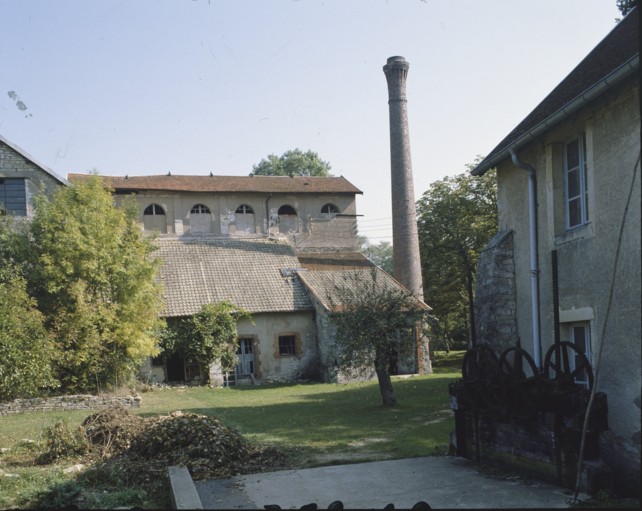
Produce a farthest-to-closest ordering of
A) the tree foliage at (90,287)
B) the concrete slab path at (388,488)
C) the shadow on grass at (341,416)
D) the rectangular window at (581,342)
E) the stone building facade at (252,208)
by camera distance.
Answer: the stone building facade at (252,208), the tree foliage at (90,287), the shadow on grass at (341,416), the rectangular window at (581,342), the concrete slab path at (388,488)

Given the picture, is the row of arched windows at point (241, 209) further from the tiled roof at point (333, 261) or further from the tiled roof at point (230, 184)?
the tiled roof at point (333, 261)

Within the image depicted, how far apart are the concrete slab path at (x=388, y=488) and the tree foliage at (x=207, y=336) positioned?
1621 centimetres

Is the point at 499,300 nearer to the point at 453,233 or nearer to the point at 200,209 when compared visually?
the point at 453,233

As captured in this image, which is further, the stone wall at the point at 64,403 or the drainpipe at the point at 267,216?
the drainpipe at the point at 267,216

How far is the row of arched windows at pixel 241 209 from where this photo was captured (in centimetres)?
3588

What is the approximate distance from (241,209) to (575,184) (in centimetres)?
2914

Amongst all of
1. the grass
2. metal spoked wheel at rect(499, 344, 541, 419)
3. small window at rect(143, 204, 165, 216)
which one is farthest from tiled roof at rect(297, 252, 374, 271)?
metal spoked wheel at rect(499, 344, 541, 419)

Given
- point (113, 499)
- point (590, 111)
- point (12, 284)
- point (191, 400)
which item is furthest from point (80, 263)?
point (590, 111)

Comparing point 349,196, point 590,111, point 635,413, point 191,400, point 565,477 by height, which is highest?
point 349,196

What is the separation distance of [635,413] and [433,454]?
3.76 m

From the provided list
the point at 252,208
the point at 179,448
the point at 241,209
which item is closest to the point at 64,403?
the point at 179,448

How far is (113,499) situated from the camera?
8.44m

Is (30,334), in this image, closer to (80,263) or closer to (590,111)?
(80,263)

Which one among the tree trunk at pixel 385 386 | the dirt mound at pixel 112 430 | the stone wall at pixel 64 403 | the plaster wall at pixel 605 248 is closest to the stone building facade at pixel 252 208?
the stone wall at pixel 64 403
